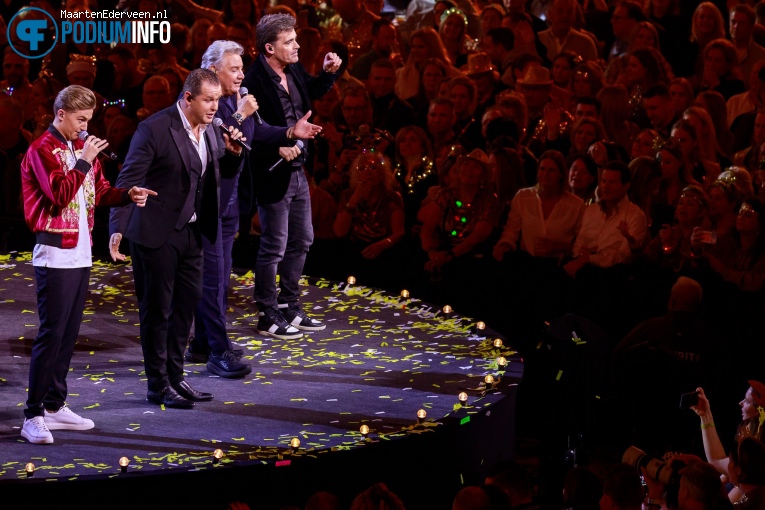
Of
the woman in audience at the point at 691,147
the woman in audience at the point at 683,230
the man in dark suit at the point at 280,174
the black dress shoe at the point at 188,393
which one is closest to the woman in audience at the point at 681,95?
the woman in audience at the point at 691,147

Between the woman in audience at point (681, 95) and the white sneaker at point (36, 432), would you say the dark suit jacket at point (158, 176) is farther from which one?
the woman in audience at point (681, 95)

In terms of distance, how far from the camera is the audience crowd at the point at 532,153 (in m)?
8.04

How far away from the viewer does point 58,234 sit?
5762 millimetres

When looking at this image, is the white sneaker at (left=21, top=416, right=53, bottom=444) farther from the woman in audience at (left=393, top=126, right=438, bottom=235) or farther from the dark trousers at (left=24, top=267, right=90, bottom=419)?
the woman in audience at (left=393, top=126, right=438, bottom=235)

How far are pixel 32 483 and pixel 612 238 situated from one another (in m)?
4.55

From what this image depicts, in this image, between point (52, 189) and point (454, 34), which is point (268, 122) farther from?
point (454, 34)

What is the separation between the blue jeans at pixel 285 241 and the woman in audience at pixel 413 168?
1.94m

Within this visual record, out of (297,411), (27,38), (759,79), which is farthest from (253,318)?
(27,38)

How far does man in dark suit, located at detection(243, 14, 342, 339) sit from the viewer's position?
7.39 metres

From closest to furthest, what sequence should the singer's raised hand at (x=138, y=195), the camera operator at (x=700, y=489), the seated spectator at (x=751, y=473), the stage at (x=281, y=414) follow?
1. the camera operator at (x=700, y=489)
2. the seated spectator at (x=751, y=473)
3. the stage at (x=281, y=414)
4. the singer's raised hand at (x=138, y=195)

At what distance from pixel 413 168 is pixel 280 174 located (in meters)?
2.53

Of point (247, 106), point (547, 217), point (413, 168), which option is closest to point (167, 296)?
point (247, 106)

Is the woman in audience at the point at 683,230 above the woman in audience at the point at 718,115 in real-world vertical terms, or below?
below

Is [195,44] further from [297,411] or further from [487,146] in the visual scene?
[297,411]
